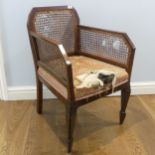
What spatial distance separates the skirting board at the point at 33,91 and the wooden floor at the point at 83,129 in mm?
51

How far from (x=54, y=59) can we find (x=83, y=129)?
1.97 ft

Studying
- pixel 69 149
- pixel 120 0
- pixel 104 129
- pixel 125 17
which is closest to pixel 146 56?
pixel 125 17

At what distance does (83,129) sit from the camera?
1.77 metres

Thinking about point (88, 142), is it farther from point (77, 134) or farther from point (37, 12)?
point (37, 12)

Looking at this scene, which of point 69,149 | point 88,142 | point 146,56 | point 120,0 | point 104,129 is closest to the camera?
point 69,149

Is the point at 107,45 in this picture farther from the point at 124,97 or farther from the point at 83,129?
the point at 83,129

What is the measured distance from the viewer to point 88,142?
5.38 feet

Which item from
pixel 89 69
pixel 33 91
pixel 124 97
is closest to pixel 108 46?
pixel 89 69

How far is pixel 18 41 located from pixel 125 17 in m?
0.84

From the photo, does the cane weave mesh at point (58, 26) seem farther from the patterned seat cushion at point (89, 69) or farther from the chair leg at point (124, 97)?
the chair leg at point (124, 97)

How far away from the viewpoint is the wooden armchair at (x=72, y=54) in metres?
1.39

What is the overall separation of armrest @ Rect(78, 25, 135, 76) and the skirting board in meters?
0.53

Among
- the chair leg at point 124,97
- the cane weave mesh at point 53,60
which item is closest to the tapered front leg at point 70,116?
the cane weave mesh at point 53,60

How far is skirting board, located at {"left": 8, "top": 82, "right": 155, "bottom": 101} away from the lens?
208 centimetres
